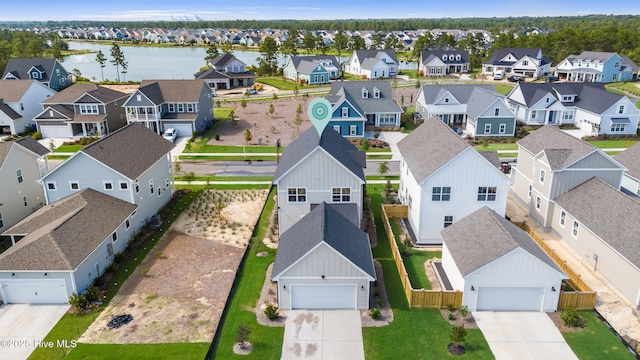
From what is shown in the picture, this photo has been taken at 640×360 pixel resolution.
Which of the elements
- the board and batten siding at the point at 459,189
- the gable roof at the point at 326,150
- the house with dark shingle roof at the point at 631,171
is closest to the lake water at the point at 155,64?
the gable roof at the point at 326,150

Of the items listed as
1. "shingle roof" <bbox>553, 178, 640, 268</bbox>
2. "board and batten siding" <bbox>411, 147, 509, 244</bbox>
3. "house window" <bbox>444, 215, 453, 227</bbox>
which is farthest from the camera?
"house window" <bbox>444, 215, 453, 227</bbox>

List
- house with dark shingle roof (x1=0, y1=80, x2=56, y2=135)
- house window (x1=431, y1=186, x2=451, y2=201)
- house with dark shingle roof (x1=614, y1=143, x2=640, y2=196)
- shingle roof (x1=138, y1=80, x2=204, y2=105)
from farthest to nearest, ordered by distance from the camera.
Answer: house with dark shingle roof (x1=0, y1=80, x2=56, y2=135) → shingle roof (x1=138, y1=80, x2=204, y2=105) → house with dark shingle roof (x1=614, y1=143, x2=640, y2=196) → house window (x1=431, y1=186, x2=451, y2=201)

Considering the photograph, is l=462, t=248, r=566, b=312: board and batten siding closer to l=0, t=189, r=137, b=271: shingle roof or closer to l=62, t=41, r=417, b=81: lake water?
l=0, t=189, r=137, b=271: shingle roof

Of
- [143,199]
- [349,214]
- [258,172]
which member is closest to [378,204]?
[349,214]

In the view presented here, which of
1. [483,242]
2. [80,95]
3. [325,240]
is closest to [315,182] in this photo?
[325,240]

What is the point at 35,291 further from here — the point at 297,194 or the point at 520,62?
the point at 520,62

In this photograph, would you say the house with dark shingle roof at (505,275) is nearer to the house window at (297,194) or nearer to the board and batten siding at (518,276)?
the board and batten siding at (518,276)

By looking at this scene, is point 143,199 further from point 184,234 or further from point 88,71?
point 88,71

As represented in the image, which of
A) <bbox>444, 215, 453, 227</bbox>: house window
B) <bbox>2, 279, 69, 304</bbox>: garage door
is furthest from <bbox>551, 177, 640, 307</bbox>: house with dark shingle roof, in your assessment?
<bbox>2, 279, 69, 304</bbox>: garage door
